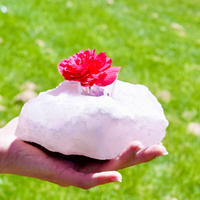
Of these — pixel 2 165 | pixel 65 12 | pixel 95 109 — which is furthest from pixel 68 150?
pixel 65 12

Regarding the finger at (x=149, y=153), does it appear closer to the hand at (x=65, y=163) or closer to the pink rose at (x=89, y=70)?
the hand at (x=65, y=163)

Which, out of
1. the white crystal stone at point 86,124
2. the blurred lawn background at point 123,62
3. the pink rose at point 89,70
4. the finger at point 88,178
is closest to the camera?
the finger at point 88,178

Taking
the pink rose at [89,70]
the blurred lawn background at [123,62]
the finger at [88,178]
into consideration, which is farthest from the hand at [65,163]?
the blurred lawn background at [123,62]

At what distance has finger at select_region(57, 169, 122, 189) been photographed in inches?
46.4

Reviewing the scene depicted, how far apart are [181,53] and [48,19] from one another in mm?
2134

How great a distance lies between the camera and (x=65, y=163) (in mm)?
1366

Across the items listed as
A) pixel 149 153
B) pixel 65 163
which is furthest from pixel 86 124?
pixel 149 153

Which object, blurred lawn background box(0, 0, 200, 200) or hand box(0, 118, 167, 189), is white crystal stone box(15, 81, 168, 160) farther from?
blurred lawn background box(0, 0, 200, 200)

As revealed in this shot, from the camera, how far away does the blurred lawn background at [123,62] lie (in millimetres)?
2295

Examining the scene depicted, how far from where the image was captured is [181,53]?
4.40 m

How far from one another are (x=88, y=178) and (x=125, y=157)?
187mm

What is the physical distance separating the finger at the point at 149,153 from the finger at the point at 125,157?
7cm

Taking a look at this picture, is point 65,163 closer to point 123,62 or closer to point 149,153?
point 149,153

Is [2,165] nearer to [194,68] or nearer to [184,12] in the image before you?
[194,68]
